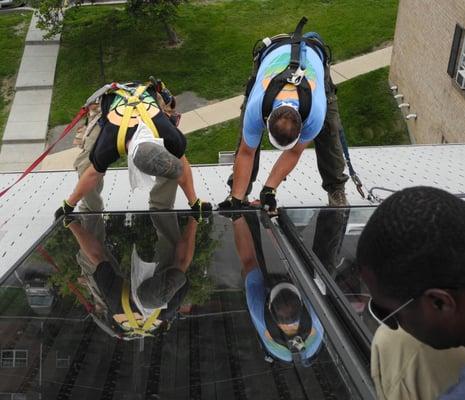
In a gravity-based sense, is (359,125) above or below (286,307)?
below

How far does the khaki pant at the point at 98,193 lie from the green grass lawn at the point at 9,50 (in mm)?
8572

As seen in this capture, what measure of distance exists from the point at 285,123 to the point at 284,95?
0.86 ft

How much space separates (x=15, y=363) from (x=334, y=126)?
3.28m

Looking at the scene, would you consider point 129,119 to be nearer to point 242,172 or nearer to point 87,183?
point 87,183

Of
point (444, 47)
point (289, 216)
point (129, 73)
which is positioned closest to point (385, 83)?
point (444, 47)

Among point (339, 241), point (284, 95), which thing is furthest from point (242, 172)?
point (339, 241)

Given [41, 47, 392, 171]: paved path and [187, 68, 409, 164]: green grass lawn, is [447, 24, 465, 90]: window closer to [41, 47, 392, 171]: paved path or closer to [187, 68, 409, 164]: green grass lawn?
[187, 68, 409, 164]: green grass lawn

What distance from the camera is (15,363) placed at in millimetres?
2258

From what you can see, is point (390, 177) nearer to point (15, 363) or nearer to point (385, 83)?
point (15, 363)

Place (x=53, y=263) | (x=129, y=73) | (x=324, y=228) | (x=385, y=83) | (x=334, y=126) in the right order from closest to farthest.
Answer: (x=53, y=263) < (x=324, y=228) < (x=334, y=126) < (x=385, y=83) < (x=129, y=73)

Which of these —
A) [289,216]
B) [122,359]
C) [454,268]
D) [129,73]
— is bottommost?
[129,73]

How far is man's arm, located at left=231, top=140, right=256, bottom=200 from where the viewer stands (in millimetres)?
4488

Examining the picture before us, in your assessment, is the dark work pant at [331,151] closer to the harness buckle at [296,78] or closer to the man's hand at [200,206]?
the man's hand at [200,206]

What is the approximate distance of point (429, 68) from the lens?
10633 mm
